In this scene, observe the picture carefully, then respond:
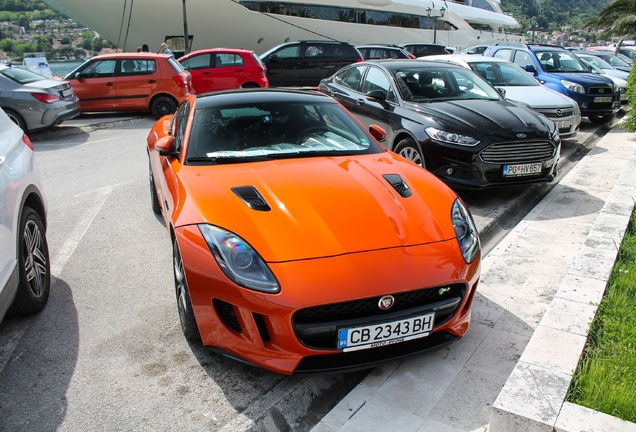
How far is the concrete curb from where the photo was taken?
237 cm

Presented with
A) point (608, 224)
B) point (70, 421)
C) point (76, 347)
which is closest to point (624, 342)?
point (608, 224)

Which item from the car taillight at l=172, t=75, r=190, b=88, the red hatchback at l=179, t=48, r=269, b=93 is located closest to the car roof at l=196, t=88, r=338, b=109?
the car taillight at l=172, t=75, r=190, b=88

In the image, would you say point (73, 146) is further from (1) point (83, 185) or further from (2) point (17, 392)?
(2) point (17, 392)

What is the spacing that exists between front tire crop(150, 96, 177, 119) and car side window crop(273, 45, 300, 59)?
5939 mm

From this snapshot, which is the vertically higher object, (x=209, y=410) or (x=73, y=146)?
(x=209, y=410)

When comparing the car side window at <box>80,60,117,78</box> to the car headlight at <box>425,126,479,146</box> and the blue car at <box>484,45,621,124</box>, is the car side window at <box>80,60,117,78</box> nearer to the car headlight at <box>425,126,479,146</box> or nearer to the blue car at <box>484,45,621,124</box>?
the blue car at <box>484,45,621,124</box>

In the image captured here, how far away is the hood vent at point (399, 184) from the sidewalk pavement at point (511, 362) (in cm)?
94

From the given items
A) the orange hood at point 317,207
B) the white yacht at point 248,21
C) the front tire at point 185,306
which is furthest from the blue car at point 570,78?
the white yacht at point 248,21

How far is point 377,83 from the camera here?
7570 millimetres

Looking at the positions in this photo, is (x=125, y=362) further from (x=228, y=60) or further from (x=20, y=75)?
(x=228, y=60)

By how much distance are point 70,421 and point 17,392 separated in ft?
1.44

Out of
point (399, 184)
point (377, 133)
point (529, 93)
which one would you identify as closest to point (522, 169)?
point (377, 133)

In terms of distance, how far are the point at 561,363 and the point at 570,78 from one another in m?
9.95

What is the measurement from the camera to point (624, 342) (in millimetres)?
3055
